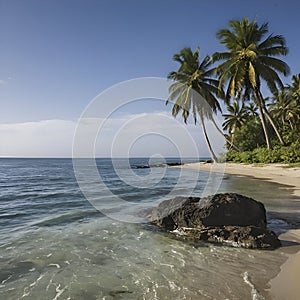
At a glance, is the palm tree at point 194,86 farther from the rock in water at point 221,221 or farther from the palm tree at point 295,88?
the rock in water at point 221,221

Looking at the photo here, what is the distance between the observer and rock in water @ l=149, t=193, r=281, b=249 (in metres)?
6.61

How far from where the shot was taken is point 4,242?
723cm

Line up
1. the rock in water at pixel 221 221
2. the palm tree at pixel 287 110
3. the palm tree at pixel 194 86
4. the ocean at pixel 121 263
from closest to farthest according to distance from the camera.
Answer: the ocean at pixel 121 263 → the rock in water at pixel 221 221 → the palm tree at pixel 194 86 → the palm tree at pixel 287 110

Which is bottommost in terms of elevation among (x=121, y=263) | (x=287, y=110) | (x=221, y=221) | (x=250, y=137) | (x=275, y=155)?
(x=121, y=263)

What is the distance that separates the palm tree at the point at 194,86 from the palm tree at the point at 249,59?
471cm

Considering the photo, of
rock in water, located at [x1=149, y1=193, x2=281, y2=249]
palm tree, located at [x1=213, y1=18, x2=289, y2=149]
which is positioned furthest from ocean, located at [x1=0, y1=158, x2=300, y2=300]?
palm tree, located at [x1=213, y1=18, x2=289, y2=149]

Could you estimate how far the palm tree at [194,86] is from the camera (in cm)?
3192

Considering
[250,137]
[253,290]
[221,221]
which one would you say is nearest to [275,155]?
[250,137]

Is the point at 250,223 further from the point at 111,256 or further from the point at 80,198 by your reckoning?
the point at 80,198

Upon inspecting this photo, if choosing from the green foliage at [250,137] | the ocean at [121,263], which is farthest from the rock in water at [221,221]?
the green foliage at [250,137]

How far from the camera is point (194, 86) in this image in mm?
32156

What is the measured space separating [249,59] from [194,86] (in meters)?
8.06

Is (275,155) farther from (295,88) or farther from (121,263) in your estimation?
(121,263)

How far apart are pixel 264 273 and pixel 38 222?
7941 millimetres
